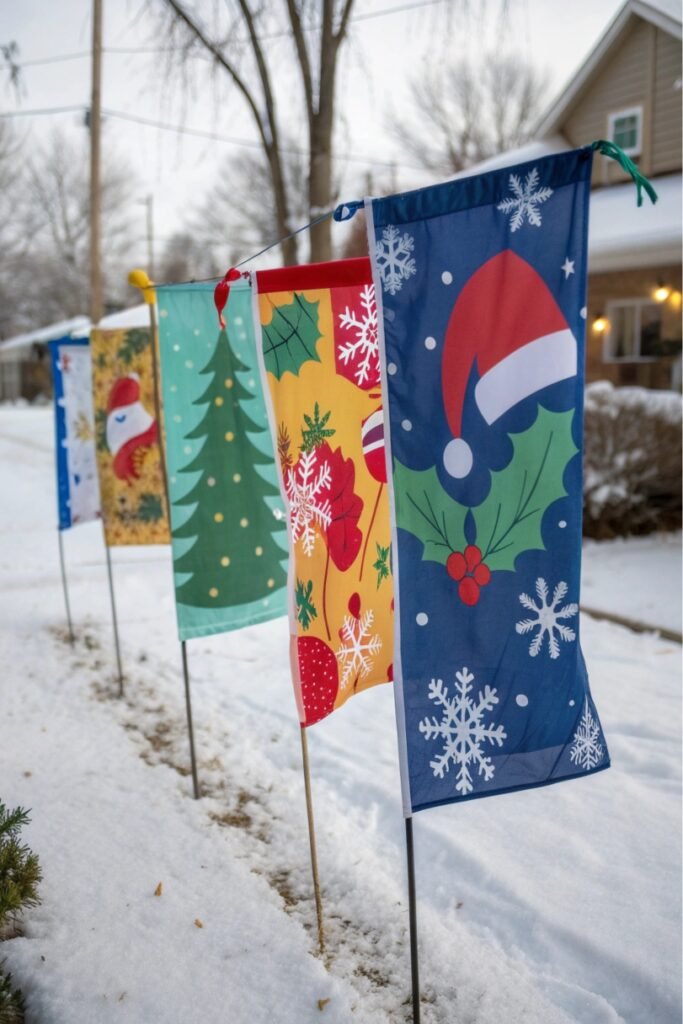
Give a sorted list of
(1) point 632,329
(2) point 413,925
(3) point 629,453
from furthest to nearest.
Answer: (1) point 632,329 < (3) point 629,453 < (2) point 413,925

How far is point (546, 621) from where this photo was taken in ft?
6.85

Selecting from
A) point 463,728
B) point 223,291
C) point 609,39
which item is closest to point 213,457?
point 223,291

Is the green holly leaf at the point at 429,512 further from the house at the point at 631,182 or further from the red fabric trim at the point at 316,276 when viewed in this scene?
the house at the point at 631,182

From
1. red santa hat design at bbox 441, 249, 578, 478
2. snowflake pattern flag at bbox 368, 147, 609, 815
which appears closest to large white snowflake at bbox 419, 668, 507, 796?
snowflake pattern flag at bbox 368, 147, 609, 815

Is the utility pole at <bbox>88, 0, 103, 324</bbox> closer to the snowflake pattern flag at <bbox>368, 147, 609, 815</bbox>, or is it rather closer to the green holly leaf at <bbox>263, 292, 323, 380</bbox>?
the green holly leaf at <bbox>263, 292, 323, 380</bbox>

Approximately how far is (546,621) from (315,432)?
96cm

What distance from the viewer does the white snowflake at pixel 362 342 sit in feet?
8.36

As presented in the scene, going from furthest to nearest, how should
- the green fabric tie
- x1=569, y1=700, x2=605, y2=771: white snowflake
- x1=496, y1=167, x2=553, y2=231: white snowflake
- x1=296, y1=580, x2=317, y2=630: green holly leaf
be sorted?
1. x1=296, y1=580, x2=317, y2=630: green holly leaf
2. x1=569, y1=700, x2=605, y2=771: white snowflake
3. x1=496, y1=167, x2=553, y2=231: white snowflake
4. the green fabric tie

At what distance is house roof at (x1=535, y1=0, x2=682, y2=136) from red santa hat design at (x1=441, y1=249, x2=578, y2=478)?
38.0 ft

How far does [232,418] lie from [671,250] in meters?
9.52

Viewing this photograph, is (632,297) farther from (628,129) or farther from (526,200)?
(526,200)

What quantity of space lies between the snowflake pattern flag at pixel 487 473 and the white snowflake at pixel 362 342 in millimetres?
497

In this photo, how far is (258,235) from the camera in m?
43.5

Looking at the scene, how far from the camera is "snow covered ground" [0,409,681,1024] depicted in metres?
2.35
